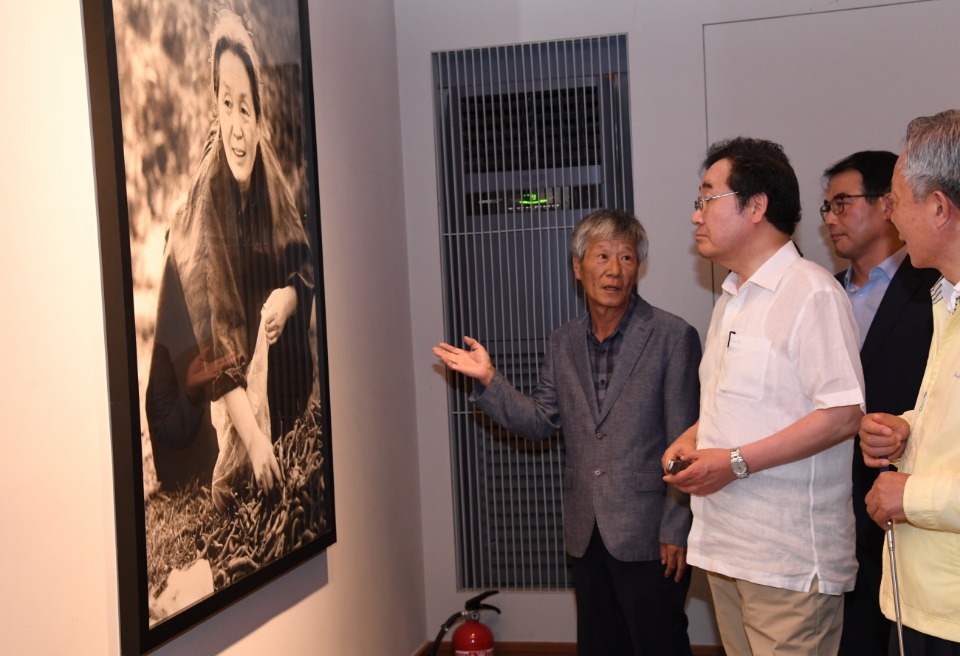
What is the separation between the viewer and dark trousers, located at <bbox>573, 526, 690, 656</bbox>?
8.75ft

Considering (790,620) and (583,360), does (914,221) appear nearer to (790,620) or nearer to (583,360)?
(790,620)

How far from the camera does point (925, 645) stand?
1.51m

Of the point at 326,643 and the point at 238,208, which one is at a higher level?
the point at 238,208

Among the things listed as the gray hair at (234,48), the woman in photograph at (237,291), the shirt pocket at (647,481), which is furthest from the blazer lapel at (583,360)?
the gray hair at (234,48)

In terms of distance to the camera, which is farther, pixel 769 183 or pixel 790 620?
pixel 769 183

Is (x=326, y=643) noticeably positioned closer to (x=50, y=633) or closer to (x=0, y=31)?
(x=50, y=633)

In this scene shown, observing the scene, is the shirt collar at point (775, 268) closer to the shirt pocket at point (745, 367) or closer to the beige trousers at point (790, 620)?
the shirt pocket at point (745, 367)

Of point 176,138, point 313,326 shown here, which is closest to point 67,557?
point 176,138

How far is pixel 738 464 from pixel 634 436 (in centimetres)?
68

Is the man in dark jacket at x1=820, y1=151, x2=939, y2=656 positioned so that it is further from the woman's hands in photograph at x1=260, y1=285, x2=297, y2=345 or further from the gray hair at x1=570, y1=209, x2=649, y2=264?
the woman's hands in photograph at x1=260, y1=285, x2=297, y2=345

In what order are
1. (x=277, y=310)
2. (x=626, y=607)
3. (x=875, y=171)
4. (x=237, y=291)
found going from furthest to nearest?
1. (x=875, y=171)
2. (x=626, y=607)
3. (x=277, y=310)
4. (x=237, y=291)

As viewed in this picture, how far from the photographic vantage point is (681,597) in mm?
2723

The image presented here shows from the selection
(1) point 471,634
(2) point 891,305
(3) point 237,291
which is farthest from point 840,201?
(1) point 471,634

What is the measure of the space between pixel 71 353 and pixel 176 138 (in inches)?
20.6
